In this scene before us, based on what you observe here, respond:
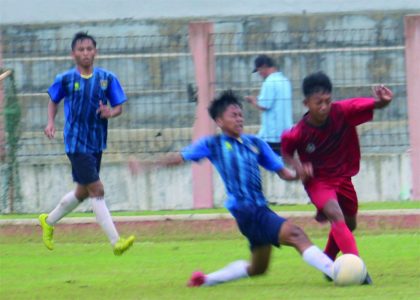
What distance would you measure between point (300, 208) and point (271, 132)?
3.55ft

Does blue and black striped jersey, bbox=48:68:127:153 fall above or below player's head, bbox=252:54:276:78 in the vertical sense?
below

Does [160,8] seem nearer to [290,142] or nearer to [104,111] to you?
[104,111]

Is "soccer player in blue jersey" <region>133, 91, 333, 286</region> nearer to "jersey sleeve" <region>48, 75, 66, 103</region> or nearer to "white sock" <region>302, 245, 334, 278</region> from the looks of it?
"white sock" <region>302, 245, 334, 278</region>

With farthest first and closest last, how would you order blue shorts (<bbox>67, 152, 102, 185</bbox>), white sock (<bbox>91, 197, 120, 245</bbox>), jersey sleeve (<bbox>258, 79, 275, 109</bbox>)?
jersey sleeve (<bbox>258, 79, 275, 109</bbox>) < blue shorts (<bbox>67, 152, 102, 185</bbox>) < white sock (<bbox>91, 197, 120, 245</bbox>)

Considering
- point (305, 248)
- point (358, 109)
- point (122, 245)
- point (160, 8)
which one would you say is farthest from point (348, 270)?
point (160, 8)

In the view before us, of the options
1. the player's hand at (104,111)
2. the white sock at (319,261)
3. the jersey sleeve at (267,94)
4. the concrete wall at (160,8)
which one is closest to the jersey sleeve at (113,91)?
the player's hand at (104,111)

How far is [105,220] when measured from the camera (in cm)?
1168

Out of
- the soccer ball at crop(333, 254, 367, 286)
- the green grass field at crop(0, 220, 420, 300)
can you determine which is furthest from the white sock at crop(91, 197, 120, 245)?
the soccer ball at crop(333, 254, 367, 286)

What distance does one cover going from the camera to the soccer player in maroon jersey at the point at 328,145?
9469mm

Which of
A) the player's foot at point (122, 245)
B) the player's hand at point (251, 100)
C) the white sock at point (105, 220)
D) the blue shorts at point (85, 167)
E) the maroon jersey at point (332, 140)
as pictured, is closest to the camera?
the maroon jersey at point (332, 140)

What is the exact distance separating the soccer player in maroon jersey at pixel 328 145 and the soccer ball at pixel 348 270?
373 mm

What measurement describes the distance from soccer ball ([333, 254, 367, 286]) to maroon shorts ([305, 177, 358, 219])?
0.59m

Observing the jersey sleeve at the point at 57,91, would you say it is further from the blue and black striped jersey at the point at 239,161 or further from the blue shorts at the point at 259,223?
the blue shorts at the point at 259,223

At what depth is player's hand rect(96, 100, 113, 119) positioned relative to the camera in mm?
11734
